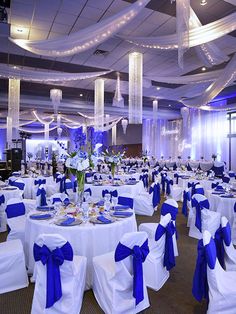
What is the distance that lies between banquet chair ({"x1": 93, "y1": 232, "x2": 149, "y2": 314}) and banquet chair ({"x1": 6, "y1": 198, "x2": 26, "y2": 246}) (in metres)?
1.50

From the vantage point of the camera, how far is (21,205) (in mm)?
3711

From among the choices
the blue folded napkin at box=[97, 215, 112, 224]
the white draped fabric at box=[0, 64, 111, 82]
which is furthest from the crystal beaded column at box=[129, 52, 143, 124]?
the blue folded napkin at box=[97, 215, 112, 224]

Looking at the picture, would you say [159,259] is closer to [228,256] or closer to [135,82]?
[228,256]

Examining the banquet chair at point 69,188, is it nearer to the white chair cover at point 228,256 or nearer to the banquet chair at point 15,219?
the banquet chair at point 15,219

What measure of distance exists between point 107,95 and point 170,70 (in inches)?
196

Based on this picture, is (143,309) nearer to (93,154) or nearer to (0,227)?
(93,154)

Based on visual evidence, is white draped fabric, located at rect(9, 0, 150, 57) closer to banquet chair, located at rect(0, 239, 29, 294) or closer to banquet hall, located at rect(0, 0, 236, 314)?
banquet hall, located at rect(0, 0, 236, 314)

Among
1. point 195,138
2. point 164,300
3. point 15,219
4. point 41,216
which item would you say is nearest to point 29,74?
point 15,219

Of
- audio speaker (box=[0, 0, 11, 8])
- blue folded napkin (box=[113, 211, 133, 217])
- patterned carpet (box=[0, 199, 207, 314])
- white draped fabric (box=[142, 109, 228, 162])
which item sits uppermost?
audio speaker (box=[0, 0, 11, 8])

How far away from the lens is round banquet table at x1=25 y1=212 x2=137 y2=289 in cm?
270

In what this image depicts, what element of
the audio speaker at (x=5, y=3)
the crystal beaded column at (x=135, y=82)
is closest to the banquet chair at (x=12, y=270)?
the audio speaker at (x=5, y=3)

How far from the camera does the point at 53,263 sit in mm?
2061

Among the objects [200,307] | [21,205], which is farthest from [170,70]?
[200,307]

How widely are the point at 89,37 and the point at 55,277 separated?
11.3ft
